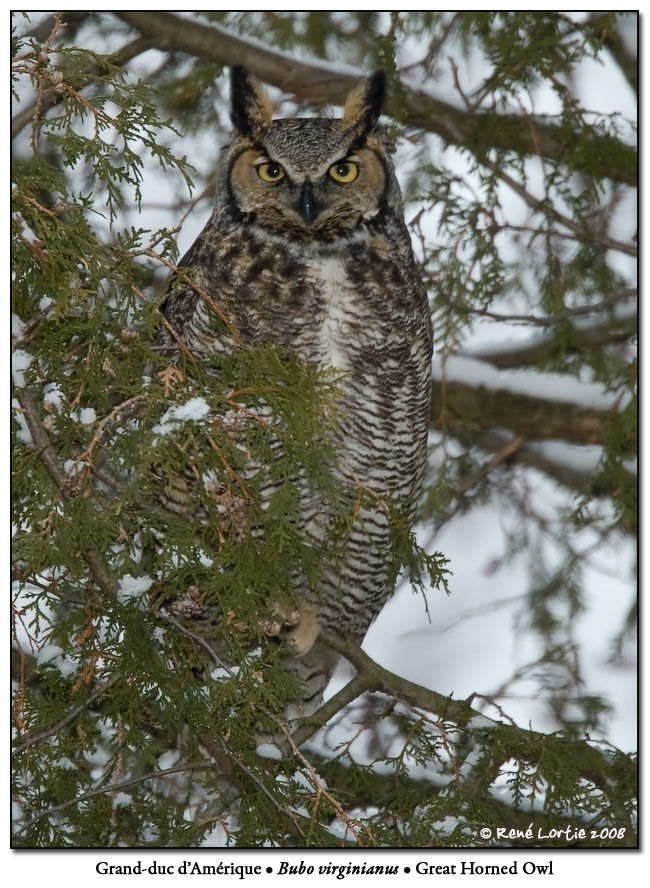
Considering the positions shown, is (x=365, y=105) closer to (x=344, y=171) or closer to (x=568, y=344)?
(x=344, y=171)

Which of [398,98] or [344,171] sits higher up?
[398,98]

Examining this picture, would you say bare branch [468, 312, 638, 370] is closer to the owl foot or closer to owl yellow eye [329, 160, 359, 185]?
owl yellow eye [329, 160, 359, 185]

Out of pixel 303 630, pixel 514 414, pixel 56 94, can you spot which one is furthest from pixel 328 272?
pixel 514 414

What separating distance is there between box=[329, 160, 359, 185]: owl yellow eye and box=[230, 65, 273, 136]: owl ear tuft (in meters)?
0.23

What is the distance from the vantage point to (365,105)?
2736mm

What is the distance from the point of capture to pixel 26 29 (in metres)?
2.72

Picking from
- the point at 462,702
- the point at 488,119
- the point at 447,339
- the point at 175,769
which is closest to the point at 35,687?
the point at 175,769

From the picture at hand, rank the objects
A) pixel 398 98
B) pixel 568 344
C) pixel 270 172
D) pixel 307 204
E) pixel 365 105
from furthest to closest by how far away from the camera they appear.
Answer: pixel 568 344, pixel 398 98, pixel 365 105, pixel 270 172, pixel 307 204

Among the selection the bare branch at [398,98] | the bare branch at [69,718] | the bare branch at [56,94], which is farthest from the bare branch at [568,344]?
the bare branch at [69,718]

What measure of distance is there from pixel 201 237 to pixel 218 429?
1.13m

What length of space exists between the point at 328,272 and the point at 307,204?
0.17 meters

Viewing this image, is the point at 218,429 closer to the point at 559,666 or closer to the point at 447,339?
the point at 447,339

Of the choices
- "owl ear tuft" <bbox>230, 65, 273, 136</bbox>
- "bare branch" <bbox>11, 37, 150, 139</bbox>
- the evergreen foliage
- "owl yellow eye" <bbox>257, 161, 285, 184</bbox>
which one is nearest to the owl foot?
the evergreen foliage

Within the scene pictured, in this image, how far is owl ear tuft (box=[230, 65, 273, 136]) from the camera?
2719 mm
